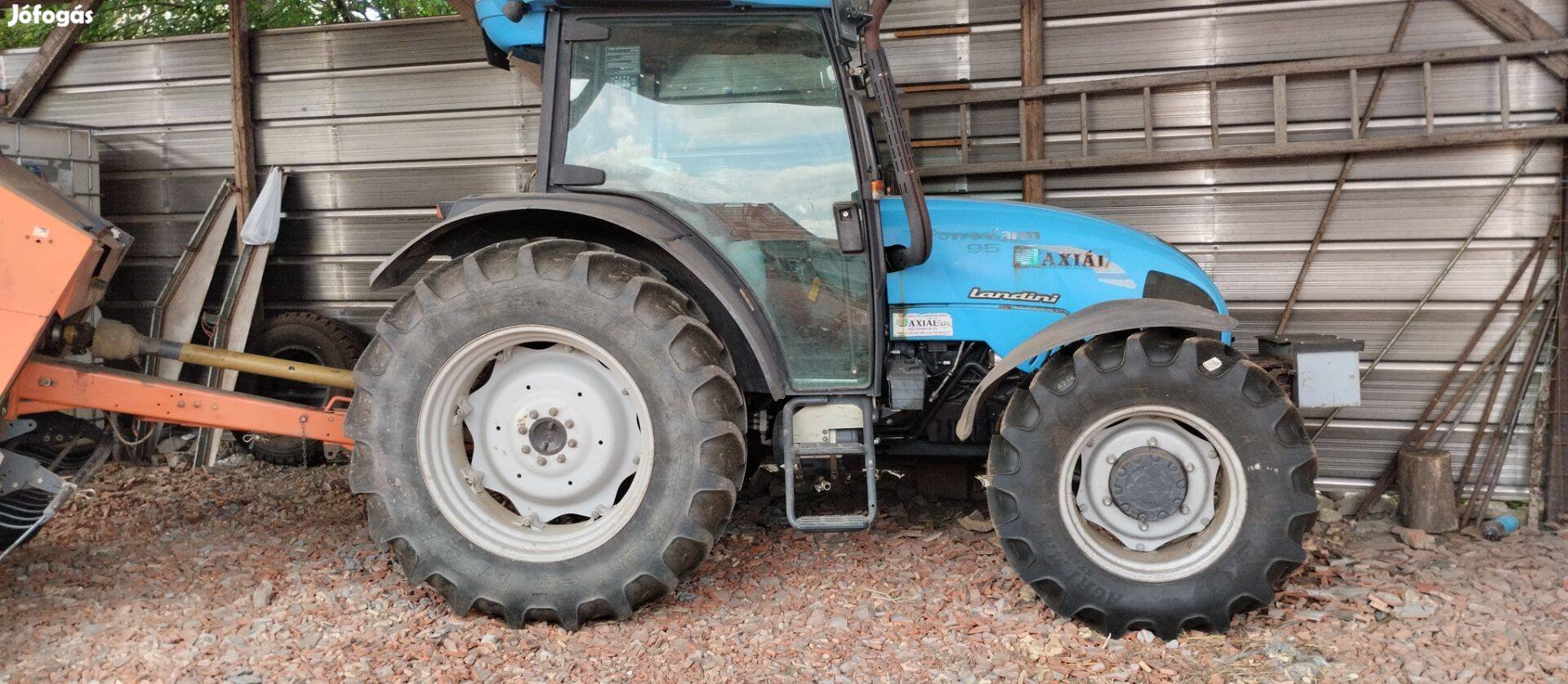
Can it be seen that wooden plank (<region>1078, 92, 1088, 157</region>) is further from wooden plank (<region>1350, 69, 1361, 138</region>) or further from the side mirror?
the side mirror

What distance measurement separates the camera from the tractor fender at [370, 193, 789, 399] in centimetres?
316

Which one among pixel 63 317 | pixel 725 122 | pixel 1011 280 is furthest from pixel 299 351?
pixel 1011 280

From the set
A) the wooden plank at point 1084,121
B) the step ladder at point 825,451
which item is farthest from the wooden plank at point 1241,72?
the step ladder at point 825,451

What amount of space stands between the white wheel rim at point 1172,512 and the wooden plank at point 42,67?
594cm

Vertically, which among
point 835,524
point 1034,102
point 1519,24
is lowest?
point 835,524

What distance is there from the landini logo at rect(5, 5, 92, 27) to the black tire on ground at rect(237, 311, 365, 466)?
1928 mm

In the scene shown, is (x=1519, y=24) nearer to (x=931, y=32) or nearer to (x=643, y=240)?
(x=931, y=32)

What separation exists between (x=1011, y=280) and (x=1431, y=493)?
87.9 inches

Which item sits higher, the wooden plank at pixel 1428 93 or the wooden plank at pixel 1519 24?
the wooden plank at pixel 1519 24

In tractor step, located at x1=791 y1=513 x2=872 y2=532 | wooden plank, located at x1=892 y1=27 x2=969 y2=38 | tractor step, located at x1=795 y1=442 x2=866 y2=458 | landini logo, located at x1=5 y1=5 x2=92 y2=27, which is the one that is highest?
landini logo, located at x1=5 y1=5 x2=92 y2=27

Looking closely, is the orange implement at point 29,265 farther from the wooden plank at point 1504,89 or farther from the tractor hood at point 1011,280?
the wooden plank at point 1504,89

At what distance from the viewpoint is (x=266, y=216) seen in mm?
5562

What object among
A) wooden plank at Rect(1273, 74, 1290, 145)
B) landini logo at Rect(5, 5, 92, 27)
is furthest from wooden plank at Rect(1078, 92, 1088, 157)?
landini logo at Rect(5, 5, 92, 27)

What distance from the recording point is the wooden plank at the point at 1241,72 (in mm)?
4375
